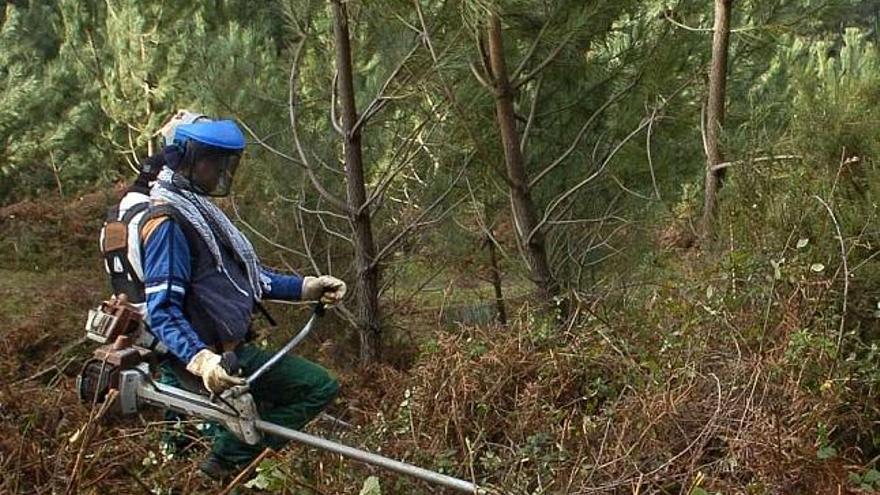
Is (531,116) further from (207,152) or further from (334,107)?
(207,152)

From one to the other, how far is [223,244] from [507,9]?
2.54 metres

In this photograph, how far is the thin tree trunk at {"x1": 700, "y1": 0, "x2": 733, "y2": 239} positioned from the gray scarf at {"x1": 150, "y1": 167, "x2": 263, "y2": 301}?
2923mm

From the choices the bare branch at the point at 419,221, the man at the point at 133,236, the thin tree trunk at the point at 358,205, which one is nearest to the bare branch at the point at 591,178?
the bare branch at the point at 419,221

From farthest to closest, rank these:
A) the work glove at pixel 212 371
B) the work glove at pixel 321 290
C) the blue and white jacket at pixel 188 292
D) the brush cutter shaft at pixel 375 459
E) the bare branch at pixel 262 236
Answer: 1. the bare branch at pixel 262 236
2. the work glove at pixel 321 290
3. the blue and white jacket at pixel 188 292
4. the work glove at pixel 212 371
5. the brush cutter shaft at pixel 375 459

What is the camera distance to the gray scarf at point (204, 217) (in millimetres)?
4094

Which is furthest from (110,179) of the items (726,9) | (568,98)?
(726,9)

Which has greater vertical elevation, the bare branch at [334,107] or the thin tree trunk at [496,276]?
the bare branch at [334,107]

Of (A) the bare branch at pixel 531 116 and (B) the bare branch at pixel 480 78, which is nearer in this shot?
(B) the bare branch at pixel 480 78

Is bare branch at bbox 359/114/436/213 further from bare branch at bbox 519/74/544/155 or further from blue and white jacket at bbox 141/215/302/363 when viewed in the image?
blue and white jacket at bbox 141/215/302/363

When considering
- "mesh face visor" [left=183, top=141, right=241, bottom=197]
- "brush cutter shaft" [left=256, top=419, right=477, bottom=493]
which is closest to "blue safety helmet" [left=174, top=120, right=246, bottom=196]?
"mesh face visor" [left=183, top=141, right=241, bottom=197]

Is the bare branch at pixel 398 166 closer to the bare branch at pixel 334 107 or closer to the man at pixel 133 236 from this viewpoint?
the bare branch at pixel 334 107

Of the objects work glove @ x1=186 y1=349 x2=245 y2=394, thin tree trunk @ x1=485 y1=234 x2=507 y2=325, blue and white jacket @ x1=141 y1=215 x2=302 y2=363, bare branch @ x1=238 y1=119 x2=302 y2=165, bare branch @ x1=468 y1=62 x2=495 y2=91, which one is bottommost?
thin tree trunk @ x1=485 y1=234 x2=507 y2=325

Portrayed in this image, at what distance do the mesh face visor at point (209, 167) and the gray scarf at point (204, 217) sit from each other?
0.05 m

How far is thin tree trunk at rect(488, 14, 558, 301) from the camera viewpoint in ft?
21.2
